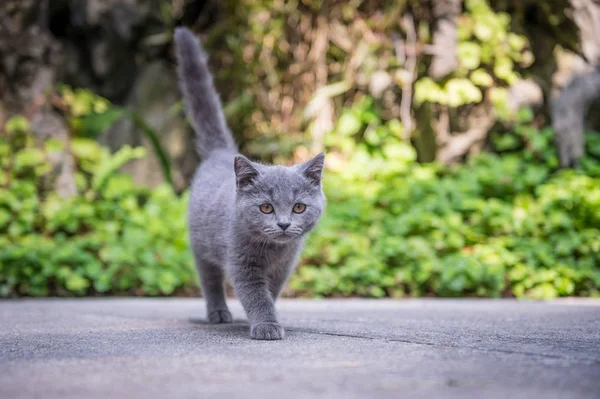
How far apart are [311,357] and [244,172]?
1037 millimetres

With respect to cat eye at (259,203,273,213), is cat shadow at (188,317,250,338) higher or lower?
lower

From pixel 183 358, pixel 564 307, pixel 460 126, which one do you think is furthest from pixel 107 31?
pixel 183 358

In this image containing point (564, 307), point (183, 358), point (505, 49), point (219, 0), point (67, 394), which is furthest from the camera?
point (219, 0)

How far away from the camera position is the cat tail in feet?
10.8

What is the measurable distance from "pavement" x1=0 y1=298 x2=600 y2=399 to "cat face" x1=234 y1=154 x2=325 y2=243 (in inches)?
15.0

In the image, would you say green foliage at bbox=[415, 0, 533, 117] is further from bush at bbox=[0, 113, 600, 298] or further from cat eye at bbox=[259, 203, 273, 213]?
cat eye at bbox=[259, 203, 273, 213]

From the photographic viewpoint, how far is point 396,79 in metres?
6.25

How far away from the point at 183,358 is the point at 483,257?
120 inches

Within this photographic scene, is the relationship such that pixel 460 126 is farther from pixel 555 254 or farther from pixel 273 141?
pixel 555 254

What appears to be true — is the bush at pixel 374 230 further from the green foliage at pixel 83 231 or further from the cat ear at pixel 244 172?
the cat ear at pixel 244 172

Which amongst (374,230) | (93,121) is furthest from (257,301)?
(93,121)

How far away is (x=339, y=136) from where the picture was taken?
6.29 meters

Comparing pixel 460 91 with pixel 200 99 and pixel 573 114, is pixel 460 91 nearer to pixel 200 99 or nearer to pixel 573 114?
pixel 573 114

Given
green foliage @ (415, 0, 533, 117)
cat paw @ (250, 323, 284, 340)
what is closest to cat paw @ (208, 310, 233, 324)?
cat paw @ (250, 323, 284, 340)
